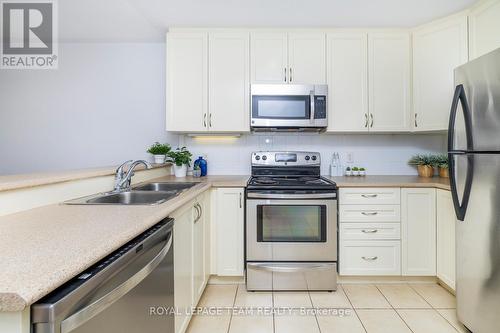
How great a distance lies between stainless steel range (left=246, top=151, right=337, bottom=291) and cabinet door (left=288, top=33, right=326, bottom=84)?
104 centimetres

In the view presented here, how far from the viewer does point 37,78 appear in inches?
126

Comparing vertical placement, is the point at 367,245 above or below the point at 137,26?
below

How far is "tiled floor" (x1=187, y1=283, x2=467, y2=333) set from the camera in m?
1.82

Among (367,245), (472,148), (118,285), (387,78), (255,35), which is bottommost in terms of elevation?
(367,245)

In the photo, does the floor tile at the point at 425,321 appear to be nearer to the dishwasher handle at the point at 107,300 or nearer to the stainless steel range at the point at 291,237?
the stainless steel range at the point at 291,237

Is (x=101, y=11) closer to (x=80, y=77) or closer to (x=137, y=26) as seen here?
(x=137, y=26)

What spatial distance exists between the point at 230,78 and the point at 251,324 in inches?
80.3

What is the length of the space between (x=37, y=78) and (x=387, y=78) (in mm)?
3772

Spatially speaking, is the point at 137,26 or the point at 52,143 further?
the point at 52,143

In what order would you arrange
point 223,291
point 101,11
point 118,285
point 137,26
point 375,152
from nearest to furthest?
1. point 118,285
2. point 223,291
3. point 101,11
4. point 137,26
5. point 375,152

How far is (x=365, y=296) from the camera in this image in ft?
7.25

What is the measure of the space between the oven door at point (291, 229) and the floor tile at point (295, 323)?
1.41ft

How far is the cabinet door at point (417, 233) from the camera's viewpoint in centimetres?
231

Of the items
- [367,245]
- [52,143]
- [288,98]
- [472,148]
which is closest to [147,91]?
[52,143]
